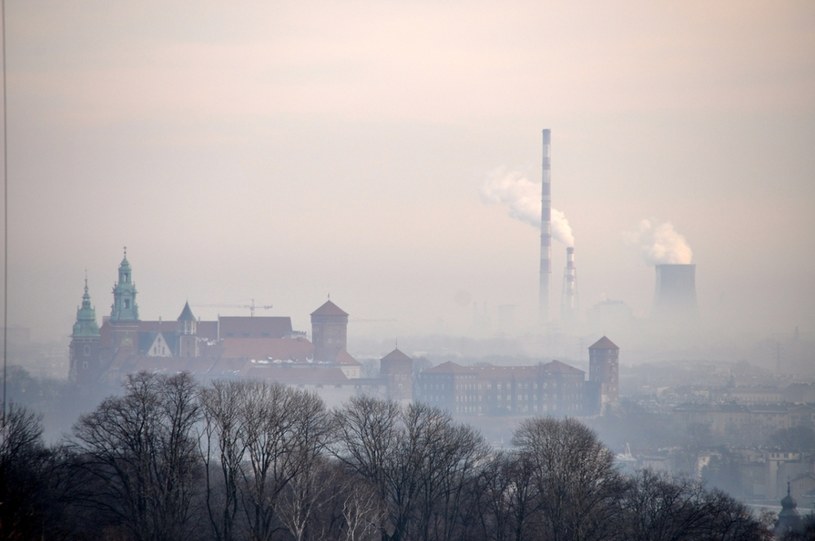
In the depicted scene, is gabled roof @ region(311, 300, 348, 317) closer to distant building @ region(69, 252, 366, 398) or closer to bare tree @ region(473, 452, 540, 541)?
distant building @ region(69, 252, 366, 398)

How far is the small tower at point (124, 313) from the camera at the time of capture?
126562 millimetres

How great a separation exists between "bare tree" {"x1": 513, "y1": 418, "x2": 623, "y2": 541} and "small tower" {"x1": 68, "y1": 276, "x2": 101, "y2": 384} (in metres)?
78.7

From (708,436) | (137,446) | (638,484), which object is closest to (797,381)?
(708,436)

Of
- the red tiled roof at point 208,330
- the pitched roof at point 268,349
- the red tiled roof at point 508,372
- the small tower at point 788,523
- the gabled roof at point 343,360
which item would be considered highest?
the red tiled roof at point 208,330

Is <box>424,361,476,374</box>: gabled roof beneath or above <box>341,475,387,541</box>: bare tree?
beneath

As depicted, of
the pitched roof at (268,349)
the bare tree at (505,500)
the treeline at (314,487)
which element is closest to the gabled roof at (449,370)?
the pitched roof at (268,349)

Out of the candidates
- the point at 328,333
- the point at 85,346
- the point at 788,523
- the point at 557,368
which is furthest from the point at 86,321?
the point at 788,523

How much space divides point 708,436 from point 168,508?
78.1 meters

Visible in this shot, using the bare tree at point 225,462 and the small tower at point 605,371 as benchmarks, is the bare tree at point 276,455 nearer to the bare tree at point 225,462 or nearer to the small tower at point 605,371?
the bare tree at point 225,462

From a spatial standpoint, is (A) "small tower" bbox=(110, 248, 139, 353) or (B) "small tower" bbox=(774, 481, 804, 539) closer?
(B) "small tower" bbox=(774, 481, 804, 539)

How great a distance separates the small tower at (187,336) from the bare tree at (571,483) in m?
81.6

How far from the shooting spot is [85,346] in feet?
406

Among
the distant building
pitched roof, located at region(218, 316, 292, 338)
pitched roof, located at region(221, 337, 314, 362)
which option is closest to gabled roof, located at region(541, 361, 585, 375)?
the distant building

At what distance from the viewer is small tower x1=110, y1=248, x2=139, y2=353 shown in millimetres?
126562
